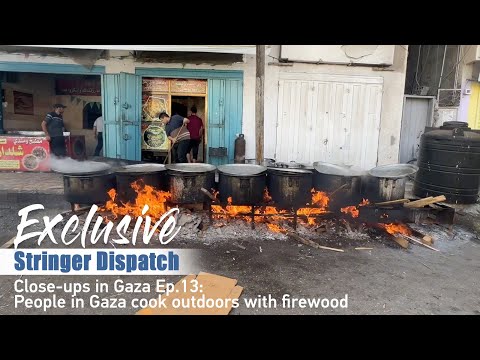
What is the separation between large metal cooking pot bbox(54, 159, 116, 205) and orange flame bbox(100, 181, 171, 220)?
0.15 meters

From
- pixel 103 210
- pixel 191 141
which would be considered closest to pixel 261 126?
pixel 191 141

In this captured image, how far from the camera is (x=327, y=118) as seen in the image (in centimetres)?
998

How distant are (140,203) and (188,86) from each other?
461 centimetres

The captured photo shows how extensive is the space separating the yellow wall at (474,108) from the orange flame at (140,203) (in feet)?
35.2

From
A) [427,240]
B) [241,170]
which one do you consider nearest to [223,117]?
[241,170]

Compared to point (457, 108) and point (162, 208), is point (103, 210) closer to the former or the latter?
point (162, 208)

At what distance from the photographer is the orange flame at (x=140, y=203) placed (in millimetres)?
6242

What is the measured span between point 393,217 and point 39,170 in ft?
30.3

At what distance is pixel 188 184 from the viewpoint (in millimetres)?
6309

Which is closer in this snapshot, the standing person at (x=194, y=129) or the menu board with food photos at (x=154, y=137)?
the standing person at (x=194, y=129)

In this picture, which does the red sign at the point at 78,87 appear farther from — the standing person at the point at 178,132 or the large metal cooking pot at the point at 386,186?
the large metal cooking pot at the point at 386,186

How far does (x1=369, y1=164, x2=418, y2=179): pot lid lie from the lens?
253 inches

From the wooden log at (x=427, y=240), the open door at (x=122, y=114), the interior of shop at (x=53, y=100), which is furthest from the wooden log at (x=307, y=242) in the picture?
the interior of shop at (x=53, y=100)

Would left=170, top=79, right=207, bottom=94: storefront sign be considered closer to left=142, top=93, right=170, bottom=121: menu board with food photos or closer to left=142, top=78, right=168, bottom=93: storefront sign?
left=142, top=78, right=168, bottom=93: storefront sign
